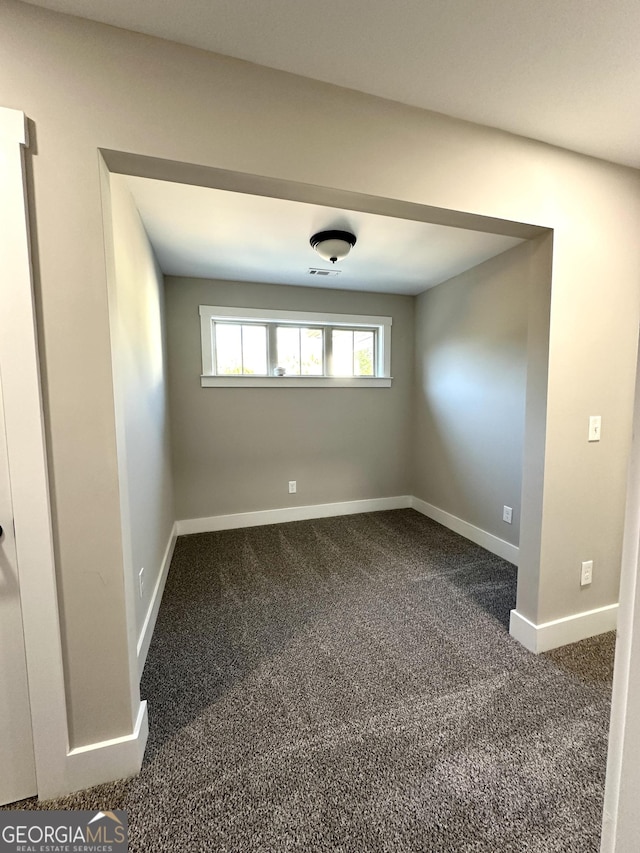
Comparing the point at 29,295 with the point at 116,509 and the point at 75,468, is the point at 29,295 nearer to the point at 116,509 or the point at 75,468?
the point at 75,468

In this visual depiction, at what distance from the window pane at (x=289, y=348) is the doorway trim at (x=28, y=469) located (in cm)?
258

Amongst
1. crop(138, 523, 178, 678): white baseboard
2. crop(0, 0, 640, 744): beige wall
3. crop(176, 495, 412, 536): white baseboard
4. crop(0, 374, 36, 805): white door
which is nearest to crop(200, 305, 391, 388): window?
crop(176, 495, 412, 536): white baseboard

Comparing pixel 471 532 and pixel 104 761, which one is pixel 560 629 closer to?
pixel 471 532

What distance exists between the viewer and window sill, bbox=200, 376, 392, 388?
3.31 metres

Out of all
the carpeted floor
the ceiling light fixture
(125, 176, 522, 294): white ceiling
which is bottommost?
the carpeted floor

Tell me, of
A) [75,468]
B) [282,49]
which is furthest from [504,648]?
[282,49]

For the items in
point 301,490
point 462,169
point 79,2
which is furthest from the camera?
point 301,490

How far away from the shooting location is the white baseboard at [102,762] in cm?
117

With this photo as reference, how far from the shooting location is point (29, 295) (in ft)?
3.35

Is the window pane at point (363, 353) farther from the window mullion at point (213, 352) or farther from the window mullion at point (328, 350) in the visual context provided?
the window mullion at point (213, 352)

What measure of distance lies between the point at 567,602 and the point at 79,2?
9.94 ft

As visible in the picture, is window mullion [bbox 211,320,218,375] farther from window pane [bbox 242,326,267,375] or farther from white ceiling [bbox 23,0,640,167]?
white ceiling [bbox 23,0,640,167]

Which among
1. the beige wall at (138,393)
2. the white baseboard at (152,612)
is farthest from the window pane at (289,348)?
the white baseboard at (152,612)

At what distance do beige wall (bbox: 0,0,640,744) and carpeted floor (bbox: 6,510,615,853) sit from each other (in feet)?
1.16
